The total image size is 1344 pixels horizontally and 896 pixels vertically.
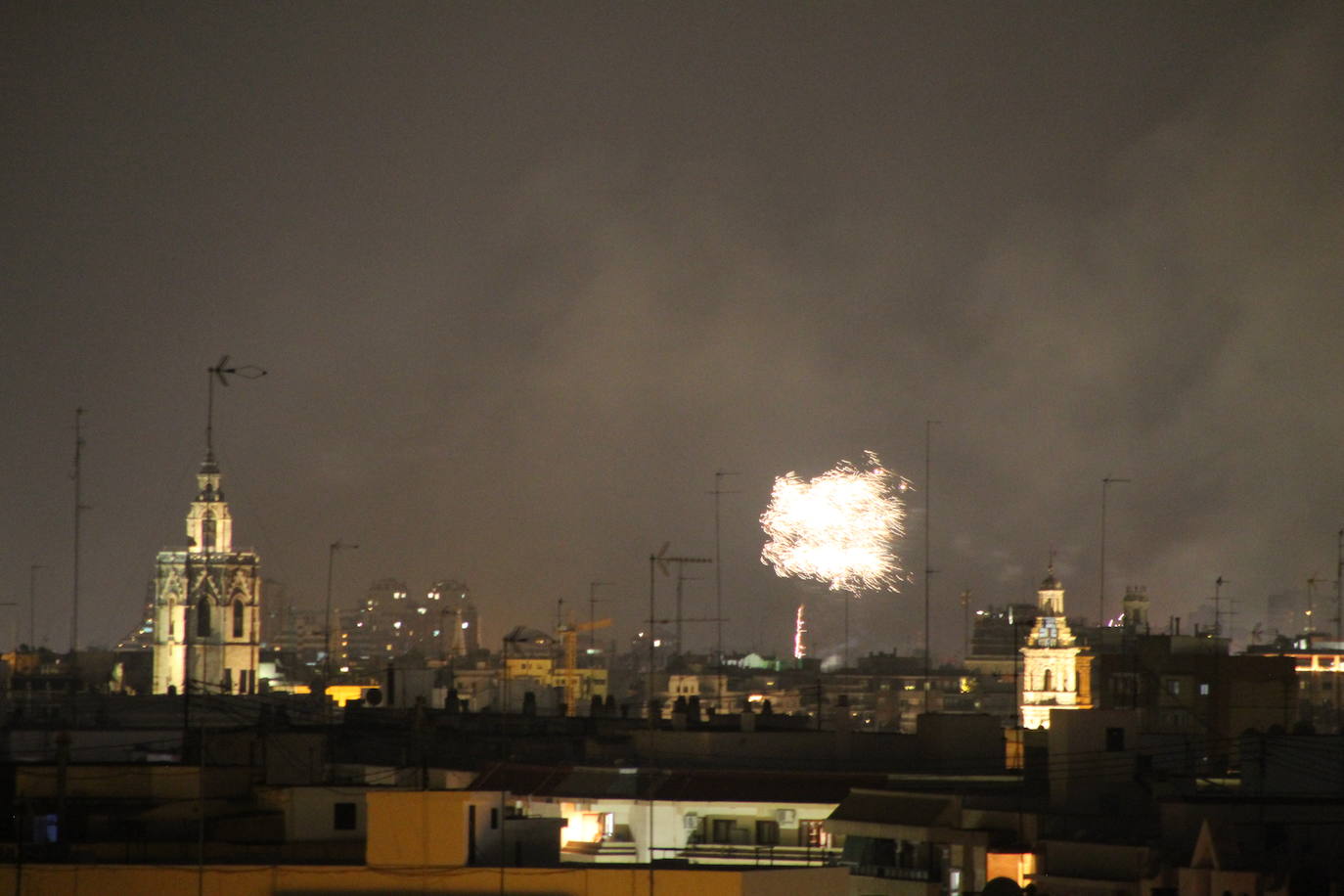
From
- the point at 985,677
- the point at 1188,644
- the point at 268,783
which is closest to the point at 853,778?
the point at 268,783

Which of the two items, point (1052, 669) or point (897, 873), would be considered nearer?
point (897, 873)

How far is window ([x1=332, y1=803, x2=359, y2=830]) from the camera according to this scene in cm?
2359

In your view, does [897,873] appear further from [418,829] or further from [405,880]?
[405,880]

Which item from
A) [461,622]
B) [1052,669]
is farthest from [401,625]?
[1052,669]

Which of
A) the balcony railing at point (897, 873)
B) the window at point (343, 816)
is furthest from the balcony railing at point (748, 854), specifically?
the window at point (343, 816)

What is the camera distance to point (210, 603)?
3275 inches

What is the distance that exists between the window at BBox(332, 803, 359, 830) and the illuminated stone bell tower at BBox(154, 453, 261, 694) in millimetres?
59268

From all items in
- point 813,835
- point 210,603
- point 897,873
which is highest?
point 210,603

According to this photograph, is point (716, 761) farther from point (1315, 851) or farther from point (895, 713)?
point (895, 713)

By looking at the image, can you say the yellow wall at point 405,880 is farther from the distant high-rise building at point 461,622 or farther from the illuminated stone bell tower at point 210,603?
the distant high-rise building at point 461,622

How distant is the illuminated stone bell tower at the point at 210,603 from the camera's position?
82.6 meters

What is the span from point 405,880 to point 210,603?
→ 63.6 metres

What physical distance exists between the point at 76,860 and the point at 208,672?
6076 centimetres

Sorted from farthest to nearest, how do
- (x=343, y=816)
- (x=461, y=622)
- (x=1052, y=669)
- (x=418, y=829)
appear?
1. (x=461, y=622)
2. (x=1052, y=669)
3. (x=343, y=816)
4. (x=418, y=829)
